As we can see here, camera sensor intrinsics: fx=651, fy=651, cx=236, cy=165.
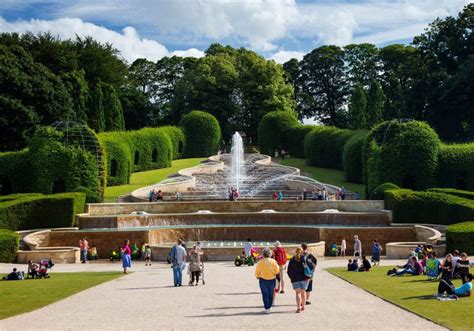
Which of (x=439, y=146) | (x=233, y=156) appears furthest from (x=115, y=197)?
(x=233, y=156)

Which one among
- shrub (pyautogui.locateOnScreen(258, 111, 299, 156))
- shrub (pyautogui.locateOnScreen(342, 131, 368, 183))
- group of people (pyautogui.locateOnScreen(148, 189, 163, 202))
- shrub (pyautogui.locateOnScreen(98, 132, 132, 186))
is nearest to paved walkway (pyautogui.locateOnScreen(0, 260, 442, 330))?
group of people (pyautogui.locateOnScreen(148, 189, 163, 202))

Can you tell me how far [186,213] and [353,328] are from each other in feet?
90.2

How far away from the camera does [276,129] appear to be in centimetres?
7519

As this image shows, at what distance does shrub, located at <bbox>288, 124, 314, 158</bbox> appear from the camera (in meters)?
72.1

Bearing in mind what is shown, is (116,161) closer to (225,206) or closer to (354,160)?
(225,206)

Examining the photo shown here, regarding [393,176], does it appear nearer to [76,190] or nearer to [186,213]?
[186,213]

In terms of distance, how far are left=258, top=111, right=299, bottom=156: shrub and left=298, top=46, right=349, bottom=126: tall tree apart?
25.3m

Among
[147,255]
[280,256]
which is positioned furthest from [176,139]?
[280,256]

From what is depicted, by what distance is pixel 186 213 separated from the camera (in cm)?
3909

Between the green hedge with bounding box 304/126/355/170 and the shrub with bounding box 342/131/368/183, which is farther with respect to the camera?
the green hedge with bounding box 304/126/355/170

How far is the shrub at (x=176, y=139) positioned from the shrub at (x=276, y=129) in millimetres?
9439

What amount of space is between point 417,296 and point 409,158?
25735 millimetres

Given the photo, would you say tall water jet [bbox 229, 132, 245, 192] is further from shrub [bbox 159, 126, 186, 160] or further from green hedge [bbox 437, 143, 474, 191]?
green hedge [bbox 437, 143, 474, 191]

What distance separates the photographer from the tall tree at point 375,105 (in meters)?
63.7
